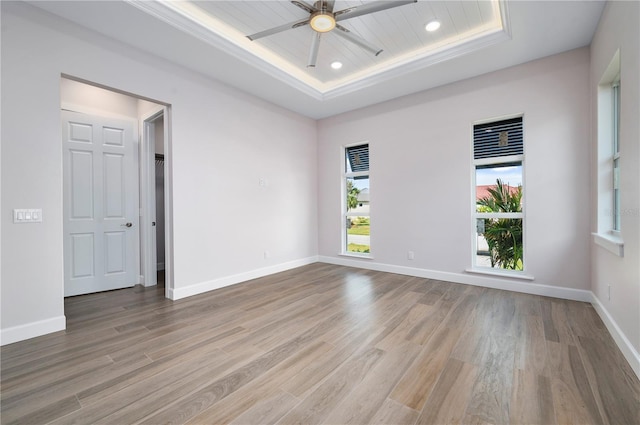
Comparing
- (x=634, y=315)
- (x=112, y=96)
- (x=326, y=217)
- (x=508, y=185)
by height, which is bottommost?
(x=634, y=315)

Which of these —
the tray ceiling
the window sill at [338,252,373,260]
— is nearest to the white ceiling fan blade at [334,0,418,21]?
the tray ceiling

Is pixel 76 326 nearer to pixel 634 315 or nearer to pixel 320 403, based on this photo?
pixel 320 403

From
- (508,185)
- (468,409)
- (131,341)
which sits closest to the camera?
(468,409)

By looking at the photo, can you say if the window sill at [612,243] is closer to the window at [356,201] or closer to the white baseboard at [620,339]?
the white baseboard at [620,339]

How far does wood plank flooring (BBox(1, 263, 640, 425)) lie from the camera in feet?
4.91

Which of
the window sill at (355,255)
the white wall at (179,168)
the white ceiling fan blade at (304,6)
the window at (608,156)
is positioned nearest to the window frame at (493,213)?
the window at (608,156)

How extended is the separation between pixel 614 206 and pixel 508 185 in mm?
1146

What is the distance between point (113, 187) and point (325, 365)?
3864mm

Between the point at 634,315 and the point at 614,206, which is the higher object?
the point at 614,206

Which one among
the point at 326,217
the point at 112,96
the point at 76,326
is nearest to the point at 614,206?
the point at 326,217

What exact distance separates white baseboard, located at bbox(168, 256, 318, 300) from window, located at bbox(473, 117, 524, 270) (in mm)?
3021

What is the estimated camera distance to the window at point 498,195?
3.66 metres

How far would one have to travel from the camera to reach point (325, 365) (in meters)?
1.95

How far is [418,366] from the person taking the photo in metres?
1.92
